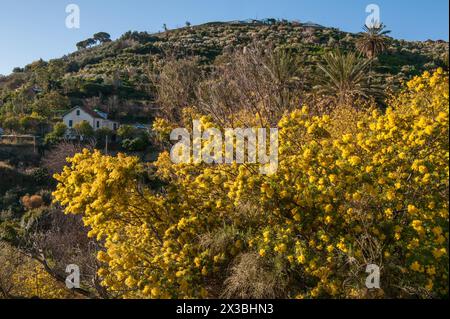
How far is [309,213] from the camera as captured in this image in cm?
463

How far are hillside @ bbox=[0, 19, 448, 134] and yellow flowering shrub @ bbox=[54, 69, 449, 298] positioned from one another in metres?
19.8

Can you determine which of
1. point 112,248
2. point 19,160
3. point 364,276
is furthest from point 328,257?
point 19,160

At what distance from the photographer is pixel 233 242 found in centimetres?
466

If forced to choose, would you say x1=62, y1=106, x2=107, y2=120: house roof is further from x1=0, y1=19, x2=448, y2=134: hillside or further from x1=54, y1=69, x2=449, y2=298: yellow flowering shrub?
x1=54, y1=69, x2=449, y2=298: yellow flowering shrub

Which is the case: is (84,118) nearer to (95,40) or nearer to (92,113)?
(92,113)

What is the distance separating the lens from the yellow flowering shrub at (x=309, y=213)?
4.12 meters

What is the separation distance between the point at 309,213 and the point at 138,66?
134ft

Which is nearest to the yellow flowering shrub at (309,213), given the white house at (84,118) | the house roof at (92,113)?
the white house at (84,118)

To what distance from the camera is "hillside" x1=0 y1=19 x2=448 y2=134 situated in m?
31.2

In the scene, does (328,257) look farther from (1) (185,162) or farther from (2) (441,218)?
(1) (185,162)

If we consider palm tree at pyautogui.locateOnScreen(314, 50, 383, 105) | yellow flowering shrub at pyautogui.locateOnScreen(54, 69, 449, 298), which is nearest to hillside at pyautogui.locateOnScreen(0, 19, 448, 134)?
palm tree at pyautogui.locateOnScreen(314, 50, 383, 105)

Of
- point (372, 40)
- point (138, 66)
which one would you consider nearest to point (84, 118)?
point (138, 66)

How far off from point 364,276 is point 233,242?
1427 millimetres

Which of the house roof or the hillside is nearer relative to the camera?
the hillside
